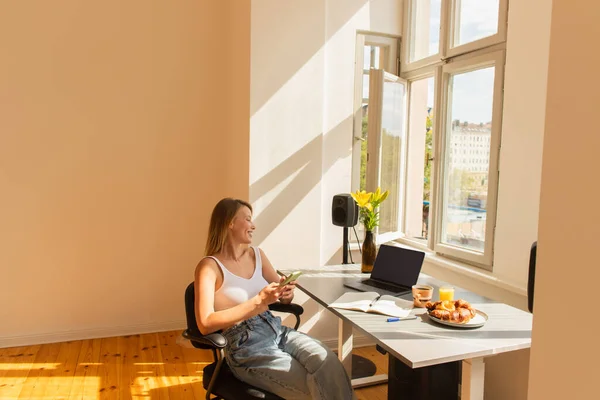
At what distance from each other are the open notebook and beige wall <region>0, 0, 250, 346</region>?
1.37 metres

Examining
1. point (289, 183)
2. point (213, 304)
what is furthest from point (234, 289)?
point (289, 183)

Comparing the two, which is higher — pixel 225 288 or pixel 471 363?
pixel 225 288

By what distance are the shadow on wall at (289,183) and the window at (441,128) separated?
0.39 metres

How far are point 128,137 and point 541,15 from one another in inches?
113

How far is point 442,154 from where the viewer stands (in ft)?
11.9

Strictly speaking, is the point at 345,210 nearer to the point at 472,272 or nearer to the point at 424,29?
the point at 472,272

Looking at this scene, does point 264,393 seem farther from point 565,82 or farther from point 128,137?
point 128,137

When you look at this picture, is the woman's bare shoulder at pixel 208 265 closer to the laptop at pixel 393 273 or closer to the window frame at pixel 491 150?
the laptop at pixel 393 273

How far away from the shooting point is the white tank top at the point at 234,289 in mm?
2258

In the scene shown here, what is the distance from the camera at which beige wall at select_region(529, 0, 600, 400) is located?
23.5 inches

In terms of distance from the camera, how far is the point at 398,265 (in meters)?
2.75

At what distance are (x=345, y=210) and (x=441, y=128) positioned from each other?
3.34 ft

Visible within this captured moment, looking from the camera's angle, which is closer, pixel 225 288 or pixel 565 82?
pixel 565 82

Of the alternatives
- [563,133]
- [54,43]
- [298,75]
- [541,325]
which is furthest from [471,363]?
[54,43]
